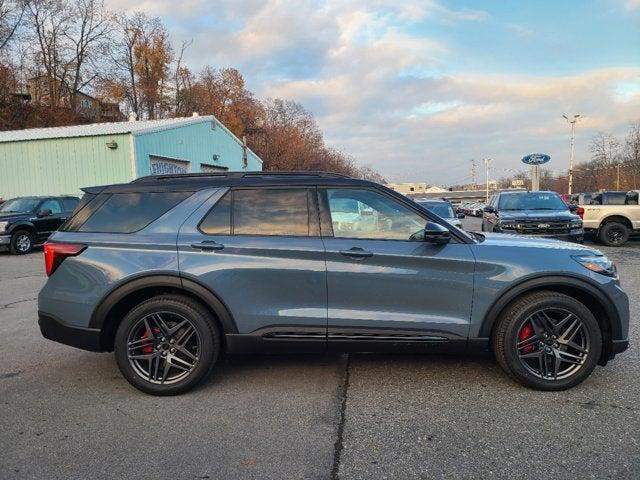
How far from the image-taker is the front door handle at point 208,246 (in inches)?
150

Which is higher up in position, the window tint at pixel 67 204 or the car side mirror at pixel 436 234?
the window tint at pixel 67 204

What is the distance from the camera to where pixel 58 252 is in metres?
3.97

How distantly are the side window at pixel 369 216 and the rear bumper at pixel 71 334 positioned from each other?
2126mm

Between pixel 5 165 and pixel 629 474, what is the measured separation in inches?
995

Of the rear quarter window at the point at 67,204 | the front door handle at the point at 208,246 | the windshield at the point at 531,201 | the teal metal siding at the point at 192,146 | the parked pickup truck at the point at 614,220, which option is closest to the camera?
the front door handle at the point at 208,246

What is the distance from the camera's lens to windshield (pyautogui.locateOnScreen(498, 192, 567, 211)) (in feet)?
41.2

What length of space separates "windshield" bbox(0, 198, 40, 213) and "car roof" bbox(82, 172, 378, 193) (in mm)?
12451

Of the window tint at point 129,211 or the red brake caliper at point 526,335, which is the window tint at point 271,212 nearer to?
the window tint at point 129,211

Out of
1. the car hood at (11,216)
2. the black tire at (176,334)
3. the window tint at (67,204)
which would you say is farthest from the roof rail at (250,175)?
the window tint at (67,204)

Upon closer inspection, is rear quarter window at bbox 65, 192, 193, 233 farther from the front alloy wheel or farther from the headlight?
the headlight

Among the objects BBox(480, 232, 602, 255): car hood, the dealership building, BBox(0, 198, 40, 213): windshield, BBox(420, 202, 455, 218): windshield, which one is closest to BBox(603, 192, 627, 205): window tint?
BBox(420, 202, 455, 218): windshield

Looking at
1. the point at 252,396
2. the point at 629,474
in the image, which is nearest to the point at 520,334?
the point at 629,474

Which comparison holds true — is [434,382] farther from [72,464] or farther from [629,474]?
[72,464]

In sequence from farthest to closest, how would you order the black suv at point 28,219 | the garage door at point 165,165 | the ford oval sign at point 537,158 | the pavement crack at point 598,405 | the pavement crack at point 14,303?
the ford oval sign at point 537,158, the garage door at point 165,165, the black suv at point 28,219, the pavement crack at point 14,303, the pavement crack at point 598,405
